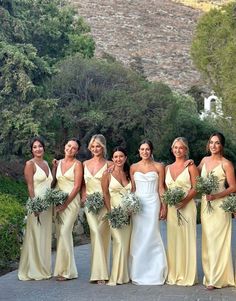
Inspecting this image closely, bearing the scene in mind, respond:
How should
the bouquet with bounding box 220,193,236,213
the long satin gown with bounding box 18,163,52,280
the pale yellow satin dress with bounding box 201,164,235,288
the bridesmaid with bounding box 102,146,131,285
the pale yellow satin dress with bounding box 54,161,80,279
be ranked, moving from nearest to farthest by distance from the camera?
the bouquet with bounding box 220,193,236,213 < the pale yellow satin dress with bounding box 201,164,235,288 < the bridesmaid with bounding box 102,146,131,285 < the pale yellow satin dress with bounding box 54,161,80,279 < the long satin gown with bounding box 18,163,52,280

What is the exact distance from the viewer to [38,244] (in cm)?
1008

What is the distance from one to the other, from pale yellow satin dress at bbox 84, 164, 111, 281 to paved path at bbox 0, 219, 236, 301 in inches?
8.3

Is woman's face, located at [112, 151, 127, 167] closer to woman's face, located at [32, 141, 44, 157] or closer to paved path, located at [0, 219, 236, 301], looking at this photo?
woman's face, located at [32, 141, 44, 157]

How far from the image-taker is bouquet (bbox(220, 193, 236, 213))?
9.22 meters

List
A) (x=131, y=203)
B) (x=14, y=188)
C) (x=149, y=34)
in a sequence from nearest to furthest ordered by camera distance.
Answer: (x=131, y=203)
(x=14, y=188)
(x=149, y=34)

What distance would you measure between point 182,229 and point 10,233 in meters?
3.42

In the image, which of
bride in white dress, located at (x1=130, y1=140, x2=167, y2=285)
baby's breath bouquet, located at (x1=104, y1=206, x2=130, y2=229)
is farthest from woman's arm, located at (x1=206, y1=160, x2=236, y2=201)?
baby's breath bouquet, located at (x1=104, y1=206, x2=130, y2=229)

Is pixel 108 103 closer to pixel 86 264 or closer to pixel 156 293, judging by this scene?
pixel 86 264

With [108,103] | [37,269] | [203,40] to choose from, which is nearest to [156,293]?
[37,269]

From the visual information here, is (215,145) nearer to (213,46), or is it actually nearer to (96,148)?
(96,148)

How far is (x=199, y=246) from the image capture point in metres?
14.0

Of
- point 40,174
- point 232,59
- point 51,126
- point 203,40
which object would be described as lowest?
point 40,174

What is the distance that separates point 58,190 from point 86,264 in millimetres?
Result: 2251

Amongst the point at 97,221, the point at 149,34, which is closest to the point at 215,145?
the point at 97,221
